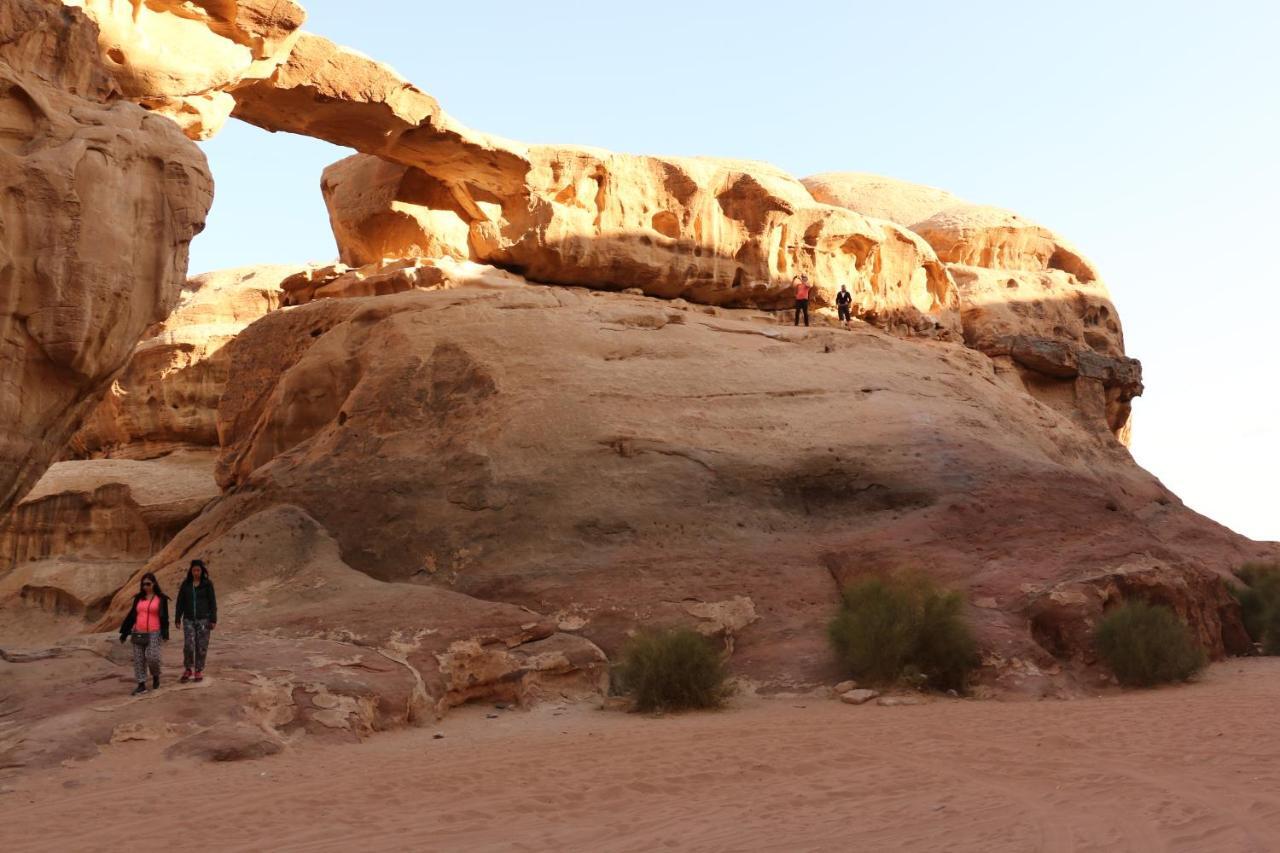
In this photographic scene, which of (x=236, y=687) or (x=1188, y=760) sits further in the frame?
(x=236, y=687)

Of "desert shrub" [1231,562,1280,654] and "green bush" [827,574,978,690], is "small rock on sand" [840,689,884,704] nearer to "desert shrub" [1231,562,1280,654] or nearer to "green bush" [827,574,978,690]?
"green bush" [827,574,978,690]

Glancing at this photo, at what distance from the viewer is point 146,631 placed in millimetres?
10672

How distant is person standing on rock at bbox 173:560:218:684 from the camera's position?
36.0ft

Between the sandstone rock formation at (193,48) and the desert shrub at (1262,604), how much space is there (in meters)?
16.8

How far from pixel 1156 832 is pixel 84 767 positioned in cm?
720

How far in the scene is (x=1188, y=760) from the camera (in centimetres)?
909

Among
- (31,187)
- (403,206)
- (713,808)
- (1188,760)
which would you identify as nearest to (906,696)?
(1188,760)

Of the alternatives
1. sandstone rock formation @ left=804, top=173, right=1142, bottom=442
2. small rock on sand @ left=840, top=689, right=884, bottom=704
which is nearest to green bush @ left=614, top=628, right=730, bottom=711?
small rock on sand @ left=840, top=689, right=884, bottom=704

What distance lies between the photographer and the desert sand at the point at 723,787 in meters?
7.15

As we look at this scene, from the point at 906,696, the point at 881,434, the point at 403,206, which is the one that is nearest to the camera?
the point at 906,696

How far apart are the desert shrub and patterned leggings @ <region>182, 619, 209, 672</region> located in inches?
523

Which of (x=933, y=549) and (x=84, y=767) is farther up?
(x=933, y=549)

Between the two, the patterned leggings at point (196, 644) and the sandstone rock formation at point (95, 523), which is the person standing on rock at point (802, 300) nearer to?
the sandstone rock formation at point (95, 523)

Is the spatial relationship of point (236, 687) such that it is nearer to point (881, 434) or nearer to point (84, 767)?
point (84, 767)
